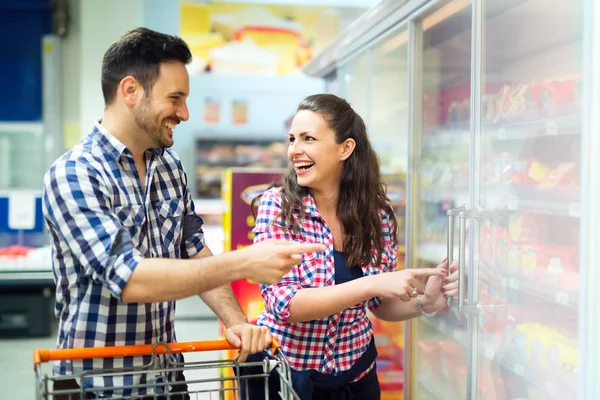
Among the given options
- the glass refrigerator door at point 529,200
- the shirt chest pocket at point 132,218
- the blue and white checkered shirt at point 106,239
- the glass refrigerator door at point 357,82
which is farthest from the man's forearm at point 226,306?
the glass refrigerator door at point 357,82

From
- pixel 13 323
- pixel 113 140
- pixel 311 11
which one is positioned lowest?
pixel 13 323

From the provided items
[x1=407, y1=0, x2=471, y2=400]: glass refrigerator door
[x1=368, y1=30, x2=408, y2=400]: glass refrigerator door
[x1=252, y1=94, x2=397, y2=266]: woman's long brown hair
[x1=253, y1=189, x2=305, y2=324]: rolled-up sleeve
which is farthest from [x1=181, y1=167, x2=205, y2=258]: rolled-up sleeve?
[x1=368, y1=30, x2=408, y2=400]: glass refrigerator door

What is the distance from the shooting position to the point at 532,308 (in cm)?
232

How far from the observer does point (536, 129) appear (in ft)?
7.46

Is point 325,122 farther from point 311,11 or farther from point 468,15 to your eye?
point 311,11

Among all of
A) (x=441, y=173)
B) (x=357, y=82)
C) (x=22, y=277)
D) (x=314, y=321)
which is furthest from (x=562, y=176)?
(x=22, y=277)

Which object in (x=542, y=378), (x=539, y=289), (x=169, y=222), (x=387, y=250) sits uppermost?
(x=169, y=222)

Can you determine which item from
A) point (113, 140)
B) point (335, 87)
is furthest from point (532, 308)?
point (335, 87)

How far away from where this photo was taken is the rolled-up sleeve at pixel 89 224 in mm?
1576

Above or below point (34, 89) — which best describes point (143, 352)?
below

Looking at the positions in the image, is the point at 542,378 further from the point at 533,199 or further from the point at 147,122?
the point at 147,122

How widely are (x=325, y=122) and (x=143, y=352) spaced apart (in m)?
1.02

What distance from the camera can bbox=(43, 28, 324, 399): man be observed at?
1570 mm

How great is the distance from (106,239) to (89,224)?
6cm
